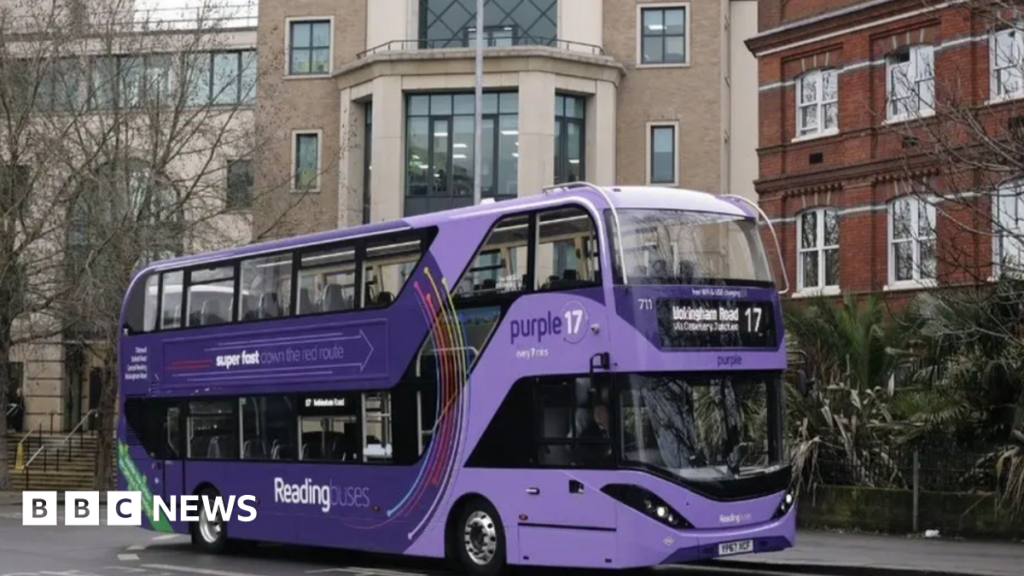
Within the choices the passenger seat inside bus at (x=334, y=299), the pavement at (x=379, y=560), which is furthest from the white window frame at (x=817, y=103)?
the passenger seat inside bus at (x=334, y=299)

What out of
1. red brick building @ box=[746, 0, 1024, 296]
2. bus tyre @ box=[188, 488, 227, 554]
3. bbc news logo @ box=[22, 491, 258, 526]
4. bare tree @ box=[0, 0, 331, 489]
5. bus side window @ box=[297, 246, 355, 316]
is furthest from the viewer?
bare tree @ box=[0, 0, 331, 489]

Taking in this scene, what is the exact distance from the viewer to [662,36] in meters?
49.6

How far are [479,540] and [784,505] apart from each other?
139 inches

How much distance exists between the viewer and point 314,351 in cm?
1988

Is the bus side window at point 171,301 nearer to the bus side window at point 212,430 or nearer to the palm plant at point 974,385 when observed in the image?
the bus side window at point 212,430

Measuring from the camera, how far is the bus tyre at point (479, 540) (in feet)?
56.2

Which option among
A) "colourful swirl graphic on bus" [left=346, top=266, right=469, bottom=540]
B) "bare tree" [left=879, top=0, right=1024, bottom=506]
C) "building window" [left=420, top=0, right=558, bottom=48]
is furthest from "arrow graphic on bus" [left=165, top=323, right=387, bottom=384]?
"building window" [left=420, top=0, right=558, bottom=48]

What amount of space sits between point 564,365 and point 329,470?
4690 mm

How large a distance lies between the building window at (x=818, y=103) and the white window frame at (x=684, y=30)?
1248cm

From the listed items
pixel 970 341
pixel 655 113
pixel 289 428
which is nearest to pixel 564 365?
pixel 289 428

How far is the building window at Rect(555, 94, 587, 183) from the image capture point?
4772 cm

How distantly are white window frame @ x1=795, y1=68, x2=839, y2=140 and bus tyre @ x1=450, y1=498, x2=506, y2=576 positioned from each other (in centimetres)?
2074

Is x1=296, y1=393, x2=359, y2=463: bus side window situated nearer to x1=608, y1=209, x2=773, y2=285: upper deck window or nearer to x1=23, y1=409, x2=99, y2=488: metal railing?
x1=608, y1=209, x2=773, y2=285: upper deck window

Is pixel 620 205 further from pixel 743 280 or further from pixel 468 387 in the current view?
pixel 468 387
